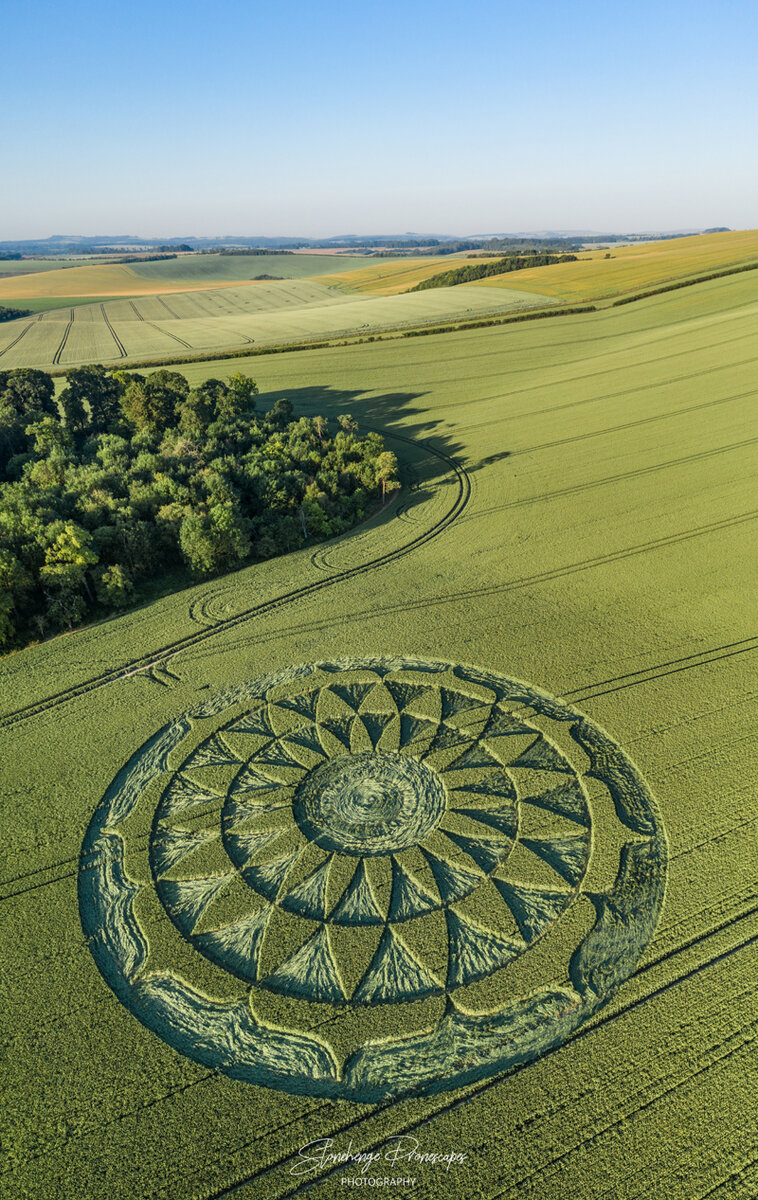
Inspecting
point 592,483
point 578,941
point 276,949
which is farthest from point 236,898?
point 592,483

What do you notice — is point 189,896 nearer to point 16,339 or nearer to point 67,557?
point 67,557

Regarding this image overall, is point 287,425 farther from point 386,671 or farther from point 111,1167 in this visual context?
point 111,1167

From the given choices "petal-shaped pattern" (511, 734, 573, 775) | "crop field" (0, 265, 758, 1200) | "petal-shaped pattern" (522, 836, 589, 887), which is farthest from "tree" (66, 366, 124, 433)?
"petal-shaped pattern" (522, 836, 589, 887)

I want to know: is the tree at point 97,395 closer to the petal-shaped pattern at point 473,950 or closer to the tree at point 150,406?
the tree at point 150,406

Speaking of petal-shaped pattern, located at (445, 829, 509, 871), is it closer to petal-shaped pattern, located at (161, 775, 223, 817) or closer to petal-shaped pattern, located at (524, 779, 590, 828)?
petal-shaped pattern, located at (524, 779, 590, 828)

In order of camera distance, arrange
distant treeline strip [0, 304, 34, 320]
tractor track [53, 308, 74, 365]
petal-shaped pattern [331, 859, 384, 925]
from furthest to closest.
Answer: distant treeline strip [0, 304, 34, 320], tractor track [53, 308, 74, 365], petal-shaped pattern [331, 859, 384, 925]

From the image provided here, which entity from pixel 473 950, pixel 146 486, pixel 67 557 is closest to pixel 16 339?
pixel 146 486
